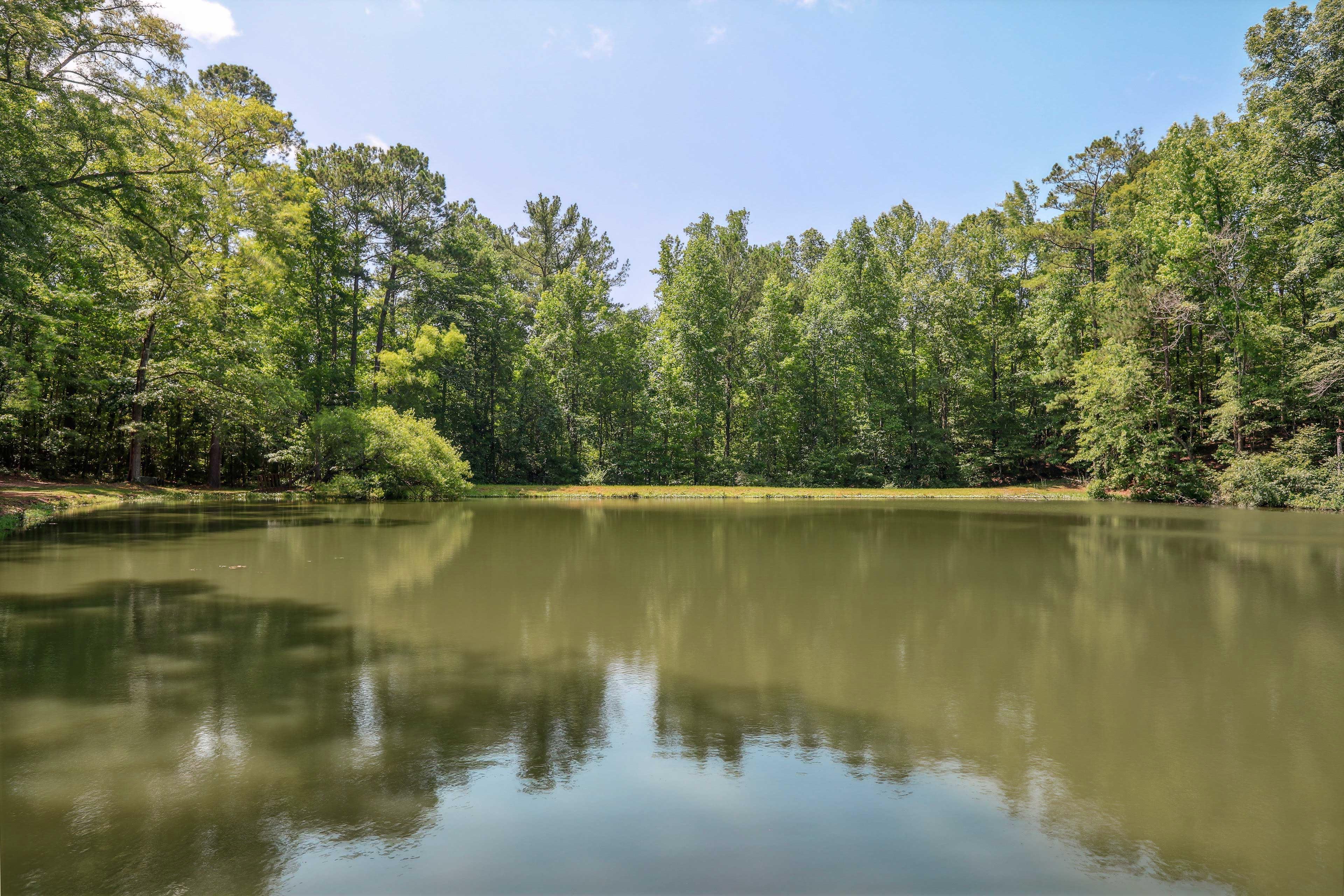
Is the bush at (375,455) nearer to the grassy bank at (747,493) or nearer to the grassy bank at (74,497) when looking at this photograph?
the grassy bank at (74,497)

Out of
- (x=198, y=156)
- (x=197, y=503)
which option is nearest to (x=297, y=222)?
(x=198, y=156)

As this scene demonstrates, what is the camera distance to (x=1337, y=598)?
26.4 feet

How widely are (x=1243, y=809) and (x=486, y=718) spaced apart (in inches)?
150

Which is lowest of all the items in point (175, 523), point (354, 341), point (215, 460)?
point (175, 523)

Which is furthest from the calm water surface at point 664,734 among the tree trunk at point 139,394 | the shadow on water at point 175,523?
the tree trunk at point 139,394

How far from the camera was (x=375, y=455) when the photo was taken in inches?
1006

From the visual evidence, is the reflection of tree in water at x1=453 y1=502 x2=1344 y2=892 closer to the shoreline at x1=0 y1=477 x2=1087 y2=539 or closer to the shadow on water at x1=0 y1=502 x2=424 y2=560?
the shadow on water at x1=0 y1=502 x2=424 y2=560

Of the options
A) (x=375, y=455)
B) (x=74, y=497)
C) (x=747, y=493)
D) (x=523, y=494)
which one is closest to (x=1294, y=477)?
(x=747, y=493)

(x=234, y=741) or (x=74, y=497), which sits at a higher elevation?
(x=74, y=497)

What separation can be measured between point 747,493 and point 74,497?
23513 millimetres

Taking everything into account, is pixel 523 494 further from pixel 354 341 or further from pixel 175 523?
pixel 175 523

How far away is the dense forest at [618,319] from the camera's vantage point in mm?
16719

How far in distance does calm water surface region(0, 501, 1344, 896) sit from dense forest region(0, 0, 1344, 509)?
418 inches

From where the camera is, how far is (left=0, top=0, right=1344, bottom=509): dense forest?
16719 mm
